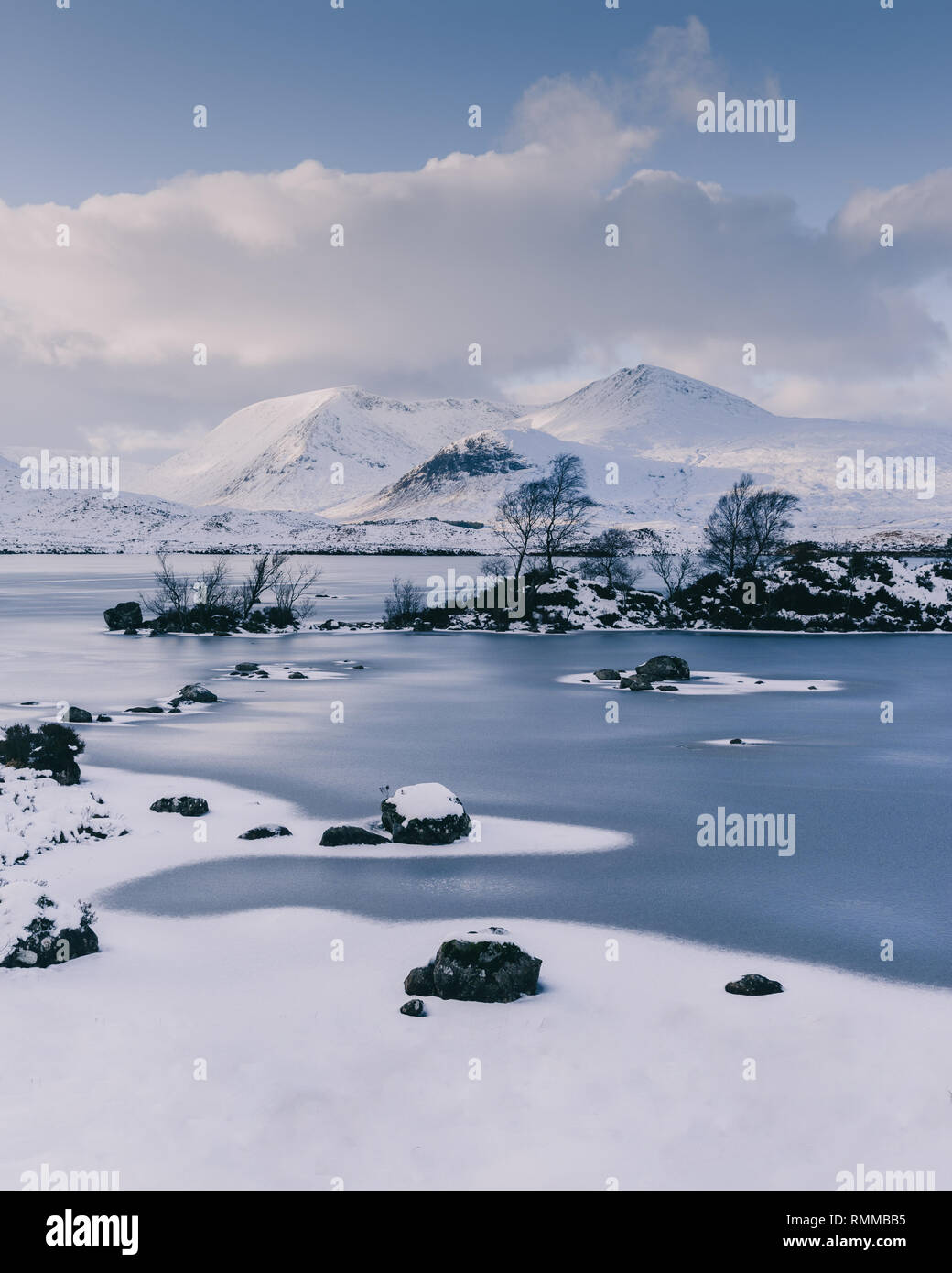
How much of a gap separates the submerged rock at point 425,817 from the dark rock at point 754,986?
7064 mm

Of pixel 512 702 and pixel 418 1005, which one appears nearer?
pixel 418 1005

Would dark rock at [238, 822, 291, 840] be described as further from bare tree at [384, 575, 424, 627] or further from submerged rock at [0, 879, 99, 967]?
bare tree at [384, 575, 424, 627]

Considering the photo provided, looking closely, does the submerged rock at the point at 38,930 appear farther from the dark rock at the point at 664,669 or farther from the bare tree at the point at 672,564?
the bare tree at the point at 672,564

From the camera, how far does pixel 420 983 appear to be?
11547 millimetres

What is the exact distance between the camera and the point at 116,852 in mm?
17016

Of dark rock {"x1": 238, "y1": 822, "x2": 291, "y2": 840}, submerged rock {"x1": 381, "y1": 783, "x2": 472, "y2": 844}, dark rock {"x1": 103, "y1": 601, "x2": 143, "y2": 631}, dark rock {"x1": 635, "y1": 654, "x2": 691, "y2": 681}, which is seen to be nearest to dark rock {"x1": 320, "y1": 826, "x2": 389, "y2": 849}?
submerged rock {"x1": 381, "y1": 783, "x2": 472, "y2": 844}

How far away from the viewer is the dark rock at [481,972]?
11.4 m

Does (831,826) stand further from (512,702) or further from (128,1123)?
(512,702)

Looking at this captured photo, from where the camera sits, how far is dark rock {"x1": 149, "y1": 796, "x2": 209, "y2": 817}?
760 inches

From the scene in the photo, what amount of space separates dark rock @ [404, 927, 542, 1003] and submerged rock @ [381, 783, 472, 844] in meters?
6.14

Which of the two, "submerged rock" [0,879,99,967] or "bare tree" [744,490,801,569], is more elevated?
"bare tree" [744,490,801,569]

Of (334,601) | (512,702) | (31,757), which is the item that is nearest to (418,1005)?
(31,757)
